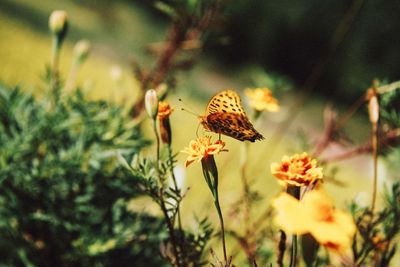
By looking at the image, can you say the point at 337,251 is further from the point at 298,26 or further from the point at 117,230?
the point at 298,26

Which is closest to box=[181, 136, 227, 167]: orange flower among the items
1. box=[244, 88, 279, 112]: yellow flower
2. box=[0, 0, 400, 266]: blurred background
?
box=[244, 88, 279, 112]: yellow flower

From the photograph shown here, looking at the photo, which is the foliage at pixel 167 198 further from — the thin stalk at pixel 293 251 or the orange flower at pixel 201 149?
the thin stalk at pixel 293 251

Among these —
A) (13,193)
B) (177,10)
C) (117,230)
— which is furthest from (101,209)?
(177,10)

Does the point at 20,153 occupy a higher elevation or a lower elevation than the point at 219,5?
lower

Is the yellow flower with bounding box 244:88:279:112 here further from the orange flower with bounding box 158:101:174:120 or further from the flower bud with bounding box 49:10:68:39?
the flower bud with bounding box 49:10:68:39

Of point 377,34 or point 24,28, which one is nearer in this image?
point 24,28

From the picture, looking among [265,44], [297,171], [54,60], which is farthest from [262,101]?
[265,44]
